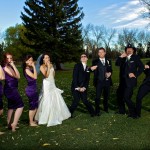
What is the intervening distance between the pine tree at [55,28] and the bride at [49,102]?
41738 mm

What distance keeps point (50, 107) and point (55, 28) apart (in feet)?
147

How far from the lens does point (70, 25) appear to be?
55719 mm

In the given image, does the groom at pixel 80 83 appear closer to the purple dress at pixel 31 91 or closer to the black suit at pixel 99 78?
the black suit at pixel 99 78

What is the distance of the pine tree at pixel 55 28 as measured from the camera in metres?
53.4

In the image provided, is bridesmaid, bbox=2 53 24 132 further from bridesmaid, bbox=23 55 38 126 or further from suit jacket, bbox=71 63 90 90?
suit jacket, bbox=71 63 90 90

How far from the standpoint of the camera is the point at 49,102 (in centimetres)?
1080

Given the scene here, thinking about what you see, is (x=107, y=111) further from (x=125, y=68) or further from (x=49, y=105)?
(x=49, y=105)

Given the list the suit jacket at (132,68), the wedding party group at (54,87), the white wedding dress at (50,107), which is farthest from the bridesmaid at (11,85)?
the suit jacket at (132,68)

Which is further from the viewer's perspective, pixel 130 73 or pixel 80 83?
pixel 80 83

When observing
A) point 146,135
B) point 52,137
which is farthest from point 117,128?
point 52,137

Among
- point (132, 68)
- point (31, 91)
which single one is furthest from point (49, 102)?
point (132, 68)

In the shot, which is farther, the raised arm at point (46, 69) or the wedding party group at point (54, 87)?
the raised arm at point (46, 69)

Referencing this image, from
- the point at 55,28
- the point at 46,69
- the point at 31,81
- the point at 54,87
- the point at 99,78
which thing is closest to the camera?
the point at 31,81

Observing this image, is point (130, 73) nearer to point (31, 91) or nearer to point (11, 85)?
point (31, 91)
